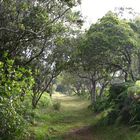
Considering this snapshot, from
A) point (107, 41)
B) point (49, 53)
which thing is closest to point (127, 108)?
point (107, 41)

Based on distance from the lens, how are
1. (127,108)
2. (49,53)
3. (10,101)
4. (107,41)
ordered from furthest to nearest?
1. (49,53)
2. (107,41)
3. (127,108)
4. (10,101)

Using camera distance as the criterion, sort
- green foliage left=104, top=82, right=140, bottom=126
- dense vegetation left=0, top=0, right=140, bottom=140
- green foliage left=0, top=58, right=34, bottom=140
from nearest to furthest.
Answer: green foliage left=0, top=58, right=34, bottom=140
dense vegetation left=0, top=0, right=140, bottom=140
green foliage left=104, top=82, right=140, bottom=126

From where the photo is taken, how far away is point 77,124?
25.5 metres

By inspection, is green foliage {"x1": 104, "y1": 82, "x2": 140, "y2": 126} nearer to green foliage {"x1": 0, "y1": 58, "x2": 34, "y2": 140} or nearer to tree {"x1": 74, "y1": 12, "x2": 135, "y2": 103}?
tree {"x1": 74, "y1": 12, "x2": 135, "y2": 103}

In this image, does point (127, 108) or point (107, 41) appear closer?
point (127, 108)

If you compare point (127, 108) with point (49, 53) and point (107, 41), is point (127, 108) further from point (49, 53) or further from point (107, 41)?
point (49, 53)

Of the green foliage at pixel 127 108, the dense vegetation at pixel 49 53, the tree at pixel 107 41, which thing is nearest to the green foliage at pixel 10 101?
the dense vegetation at pixel 49 53

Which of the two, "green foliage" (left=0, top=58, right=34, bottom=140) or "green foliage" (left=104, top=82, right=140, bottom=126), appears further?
"green foliage" (left=104, top=82, right=140, bottom=126)

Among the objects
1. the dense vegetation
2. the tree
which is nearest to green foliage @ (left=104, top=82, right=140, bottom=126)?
the dense vegetation

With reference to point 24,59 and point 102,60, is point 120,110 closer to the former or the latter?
point 24,59

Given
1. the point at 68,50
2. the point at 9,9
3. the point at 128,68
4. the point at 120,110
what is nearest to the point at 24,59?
the point at 9,9

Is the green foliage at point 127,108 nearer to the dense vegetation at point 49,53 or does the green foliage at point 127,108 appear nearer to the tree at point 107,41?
the dense vegetation at point 49,53

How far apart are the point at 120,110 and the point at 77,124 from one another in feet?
19.3

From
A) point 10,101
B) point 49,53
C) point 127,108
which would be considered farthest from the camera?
point 49,53
